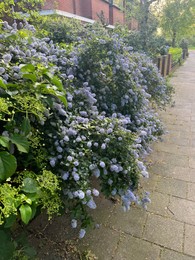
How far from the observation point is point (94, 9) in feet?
34.7

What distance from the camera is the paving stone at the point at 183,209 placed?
7.15 feet

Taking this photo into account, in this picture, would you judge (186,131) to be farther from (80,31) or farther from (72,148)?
(72,148)

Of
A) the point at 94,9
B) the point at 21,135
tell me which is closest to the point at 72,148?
the point at 21,135

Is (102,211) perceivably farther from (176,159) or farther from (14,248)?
(176,159)

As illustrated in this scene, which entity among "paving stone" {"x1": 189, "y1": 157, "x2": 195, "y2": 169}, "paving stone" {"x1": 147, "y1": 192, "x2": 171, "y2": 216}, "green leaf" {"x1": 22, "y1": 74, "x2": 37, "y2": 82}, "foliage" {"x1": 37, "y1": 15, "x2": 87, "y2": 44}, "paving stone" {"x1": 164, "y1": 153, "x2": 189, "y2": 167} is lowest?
"paving stone" {"x1": 189, "y1": 157, "x2": 195, "y2": 169}

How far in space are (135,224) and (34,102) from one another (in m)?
1.45

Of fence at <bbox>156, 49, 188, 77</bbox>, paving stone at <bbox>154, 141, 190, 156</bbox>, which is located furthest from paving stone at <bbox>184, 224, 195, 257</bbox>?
fence at <bbox>156, 49, 188, 77</bbox>

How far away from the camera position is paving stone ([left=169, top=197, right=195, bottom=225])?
218 cm

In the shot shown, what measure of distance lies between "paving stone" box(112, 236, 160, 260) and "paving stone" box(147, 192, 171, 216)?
0.40 m

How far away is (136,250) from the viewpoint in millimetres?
1879

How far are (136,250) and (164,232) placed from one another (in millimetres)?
315

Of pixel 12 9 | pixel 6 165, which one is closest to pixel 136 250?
pixel 6 165

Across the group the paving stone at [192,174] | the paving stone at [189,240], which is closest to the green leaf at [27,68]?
the paving stone at [189,240]

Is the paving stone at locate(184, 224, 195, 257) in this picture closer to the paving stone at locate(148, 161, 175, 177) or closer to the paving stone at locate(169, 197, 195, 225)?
the paving stone at locate(169, 197, 195, 225)
